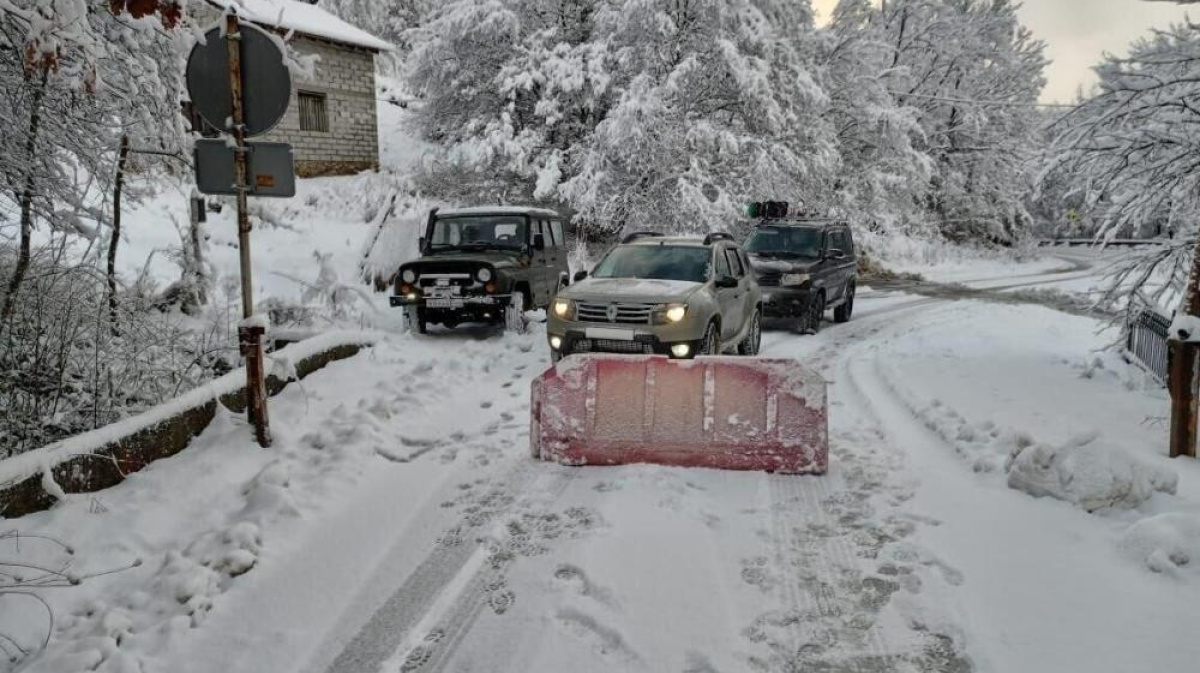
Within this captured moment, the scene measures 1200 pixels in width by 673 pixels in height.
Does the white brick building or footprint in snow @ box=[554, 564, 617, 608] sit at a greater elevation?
the white brick building

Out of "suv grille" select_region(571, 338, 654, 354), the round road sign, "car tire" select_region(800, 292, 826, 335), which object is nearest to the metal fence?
"car tire" select_region(800, 292, 826, 335)

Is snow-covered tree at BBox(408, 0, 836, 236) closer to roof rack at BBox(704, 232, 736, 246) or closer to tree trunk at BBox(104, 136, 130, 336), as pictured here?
roof rack at BBox(704, 232, 736, 246)

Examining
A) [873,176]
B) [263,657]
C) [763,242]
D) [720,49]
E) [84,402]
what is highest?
[720,49]

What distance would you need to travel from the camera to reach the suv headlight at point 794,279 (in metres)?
12.9

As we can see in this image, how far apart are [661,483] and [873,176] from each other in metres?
24.5

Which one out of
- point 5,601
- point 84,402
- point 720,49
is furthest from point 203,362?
point 720,49

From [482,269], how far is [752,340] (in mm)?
4023

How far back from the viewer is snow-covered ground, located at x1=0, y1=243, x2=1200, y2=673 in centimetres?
340

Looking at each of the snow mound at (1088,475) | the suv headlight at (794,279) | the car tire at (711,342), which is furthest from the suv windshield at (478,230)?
the snow mound at (1088,475)

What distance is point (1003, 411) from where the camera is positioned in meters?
7.51

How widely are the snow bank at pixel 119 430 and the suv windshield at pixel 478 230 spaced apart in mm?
5124

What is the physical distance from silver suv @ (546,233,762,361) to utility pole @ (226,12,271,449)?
3470 millimetres

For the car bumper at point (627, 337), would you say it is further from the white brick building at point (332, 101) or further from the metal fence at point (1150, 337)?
the white brick building at point (332, 101)

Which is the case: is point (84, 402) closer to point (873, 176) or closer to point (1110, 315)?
point (1110, 315)
